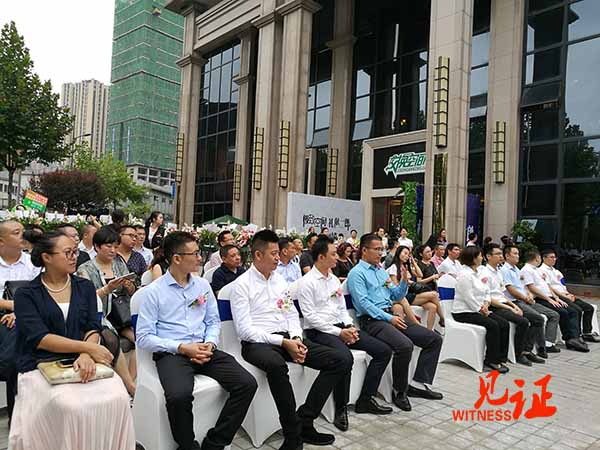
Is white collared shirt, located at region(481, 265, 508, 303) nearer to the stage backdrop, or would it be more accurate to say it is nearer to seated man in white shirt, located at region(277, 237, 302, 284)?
seated man in white shirt, located at region(277, 237, 302, 284)

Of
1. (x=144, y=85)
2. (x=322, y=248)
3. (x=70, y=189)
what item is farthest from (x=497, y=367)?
(x=144, y=85)

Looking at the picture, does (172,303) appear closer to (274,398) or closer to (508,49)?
(274,398)

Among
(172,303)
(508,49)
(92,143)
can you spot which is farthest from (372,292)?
(92,143)

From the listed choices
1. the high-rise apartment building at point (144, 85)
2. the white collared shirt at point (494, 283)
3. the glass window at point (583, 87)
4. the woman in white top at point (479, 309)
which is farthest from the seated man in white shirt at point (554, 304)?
the high-rise apartment building at point (144, 85)

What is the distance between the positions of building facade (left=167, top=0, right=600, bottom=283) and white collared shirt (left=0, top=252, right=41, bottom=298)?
35.1 feet

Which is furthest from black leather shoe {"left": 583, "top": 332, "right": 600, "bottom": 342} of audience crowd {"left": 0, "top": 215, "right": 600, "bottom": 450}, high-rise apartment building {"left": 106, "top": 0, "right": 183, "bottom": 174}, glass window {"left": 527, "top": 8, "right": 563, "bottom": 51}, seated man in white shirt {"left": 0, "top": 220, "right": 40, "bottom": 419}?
high-rise apartment building {"left": 106, "top": 0, "right": 183, "bottom": 174}

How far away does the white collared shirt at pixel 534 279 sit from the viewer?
705 cm

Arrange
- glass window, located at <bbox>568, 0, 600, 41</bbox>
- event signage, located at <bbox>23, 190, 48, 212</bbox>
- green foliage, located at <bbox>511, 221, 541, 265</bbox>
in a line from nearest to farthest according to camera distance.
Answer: event signage, located at <bbox>23, 190, 48, 212</bbox>, glass window, located at <bbox>568, 0, 600, 41</bbox>, green foliage, located at <bbox>511, 221, 541, 265</bbox>

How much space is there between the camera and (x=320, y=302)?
14.0 ft

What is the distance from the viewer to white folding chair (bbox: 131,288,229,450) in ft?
9.82

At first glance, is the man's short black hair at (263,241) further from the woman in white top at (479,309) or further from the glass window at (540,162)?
the glass window at (540,162)

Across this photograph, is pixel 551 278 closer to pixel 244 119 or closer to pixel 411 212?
pixel 411 212

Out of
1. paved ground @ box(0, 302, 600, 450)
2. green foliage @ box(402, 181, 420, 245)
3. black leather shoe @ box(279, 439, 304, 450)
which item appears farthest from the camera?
green foliage @ box(402, 181, 420, 245)

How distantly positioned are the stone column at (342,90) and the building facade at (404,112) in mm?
52
